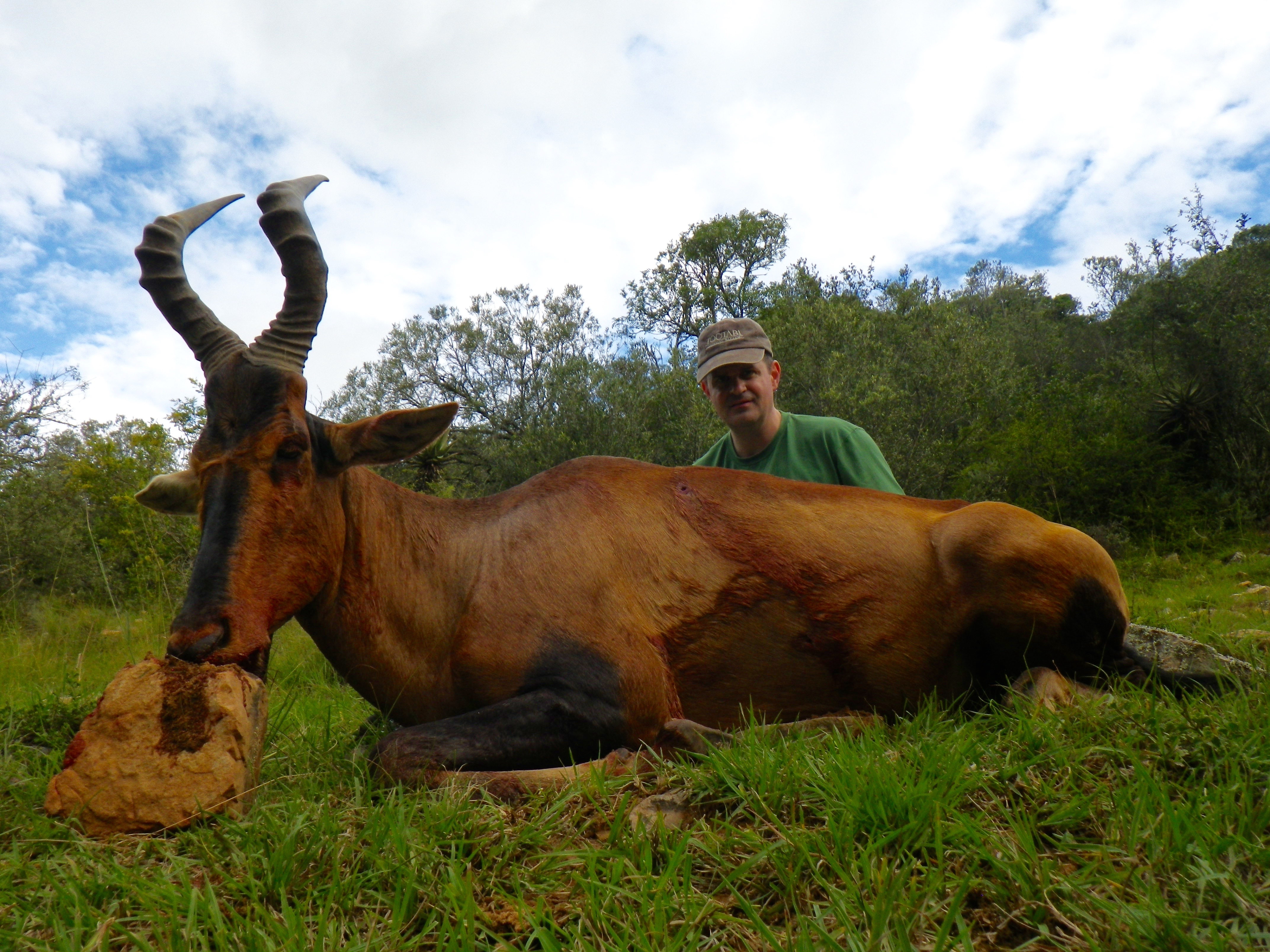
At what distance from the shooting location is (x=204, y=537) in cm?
299

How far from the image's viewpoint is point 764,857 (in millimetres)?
1990

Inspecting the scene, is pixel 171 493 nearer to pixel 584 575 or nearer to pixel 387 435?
pixel 387 435

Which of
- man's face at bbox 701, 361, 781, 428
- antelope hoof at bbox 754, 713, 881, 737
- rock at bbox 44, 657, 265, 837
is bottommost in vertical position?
antelope hoof at bbox 754, 713, 881, 737

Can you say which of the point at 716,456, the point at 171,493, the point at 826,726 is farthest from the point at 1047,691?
the point at 171,493

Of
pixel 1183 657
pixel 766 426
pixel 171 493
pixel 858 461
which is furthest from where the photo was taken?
pixel 766 426

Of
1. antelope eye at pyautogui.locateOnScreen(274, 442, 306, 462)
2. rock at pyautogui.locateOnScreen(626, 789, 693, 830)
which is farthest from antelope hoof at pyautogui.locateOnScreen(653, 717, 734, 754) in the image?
antelope eye at pyautogui.locateOnScreen(274, 442, 306, 462)

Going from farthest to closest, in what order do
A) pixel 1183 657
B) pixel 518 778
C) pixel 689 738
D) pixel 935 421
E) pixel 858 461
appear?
pixel 935 421, pixel 858 461, pixel 1183 657, pixel 689 738, pixel 518 778

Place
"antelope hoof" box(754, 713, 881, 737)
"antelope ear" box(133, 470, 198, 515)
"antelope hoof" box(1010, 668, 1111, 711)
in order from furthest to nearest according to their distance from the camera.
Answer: "antelope ear" box(133, 470, 198, 515), "antelope hoof" box(1010, 668, 1111, 711), "antelope hoof" box(754, 713, 881, 737)

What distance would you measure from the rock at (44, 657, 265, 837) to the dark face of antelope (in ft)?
0.57

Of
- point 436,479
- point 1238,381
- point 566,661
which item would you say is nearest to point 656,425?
point 436,479

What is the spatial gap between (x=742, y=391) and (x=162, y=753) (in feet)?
14.1

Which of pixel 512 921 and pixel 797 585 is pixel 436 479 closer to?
pixel 797 585

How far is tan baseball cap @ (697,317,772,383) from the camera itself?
5.75m

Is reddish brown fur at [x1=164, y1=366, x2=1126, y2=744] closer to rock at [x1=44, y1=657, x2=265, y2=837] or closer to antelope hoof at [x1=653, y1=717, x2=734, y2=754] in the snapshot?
antelope hoof at [x1=653, y1=717, x2=734, y2=754]
